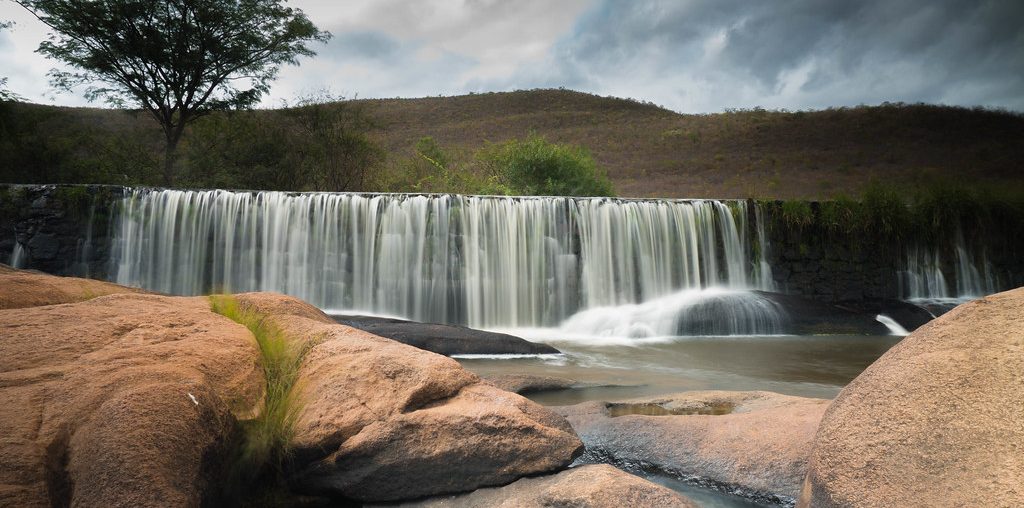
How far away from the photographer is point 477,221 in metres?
15.4

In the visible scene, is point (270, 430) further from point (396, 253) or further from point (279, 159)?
point (279, 159)

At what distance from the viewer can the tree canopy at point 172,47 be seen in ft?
73.4

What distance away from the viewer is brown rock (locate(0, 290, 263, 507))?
8.92ft

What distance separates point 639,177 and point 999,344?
35477mm

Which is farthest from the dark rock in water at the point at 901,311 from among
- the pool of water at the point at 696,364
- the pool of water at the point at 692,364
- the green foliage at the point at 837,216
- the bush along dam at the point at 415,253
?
the green foliage at the point at 837,216

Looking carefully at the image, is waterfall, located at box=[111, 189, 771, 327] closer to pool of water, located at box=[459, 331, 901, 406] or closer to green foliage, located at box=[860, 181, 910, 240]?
pool of water, located at box=[459, 331, 901, 406]

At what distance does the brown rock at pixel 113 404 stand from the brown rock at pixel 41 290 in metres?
0.67

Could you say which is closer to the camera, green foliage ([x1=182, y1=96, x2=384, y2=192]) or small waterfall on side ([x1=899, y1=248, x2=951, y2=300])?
small waterfall on side ([x1=899, y1=248, x2=951, y2=300])

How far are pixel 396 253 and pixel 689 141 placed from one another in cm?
3515

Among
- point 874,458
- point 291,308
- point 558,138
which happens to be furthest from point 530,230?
point 558,138

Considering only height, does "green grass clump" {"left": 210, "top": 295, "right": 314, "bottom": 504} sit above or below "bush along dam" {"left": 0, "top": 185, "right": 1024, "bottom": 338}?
below

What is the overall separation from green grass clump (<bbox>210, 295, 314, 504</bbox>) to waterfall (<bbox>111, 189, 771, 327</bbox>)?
33.5ft

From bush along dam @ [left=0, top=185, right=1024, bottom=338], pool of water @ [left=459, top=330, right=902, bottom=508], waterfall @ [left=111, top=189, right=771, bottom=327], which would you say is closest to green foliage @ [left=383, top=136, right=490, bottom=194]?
waterfall @ [left=111, top=189, right=771, bottom=327]

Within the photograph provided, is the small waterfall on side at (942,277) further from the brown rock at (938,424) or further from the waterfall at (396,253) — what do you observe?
the brown rock at (938,424)
